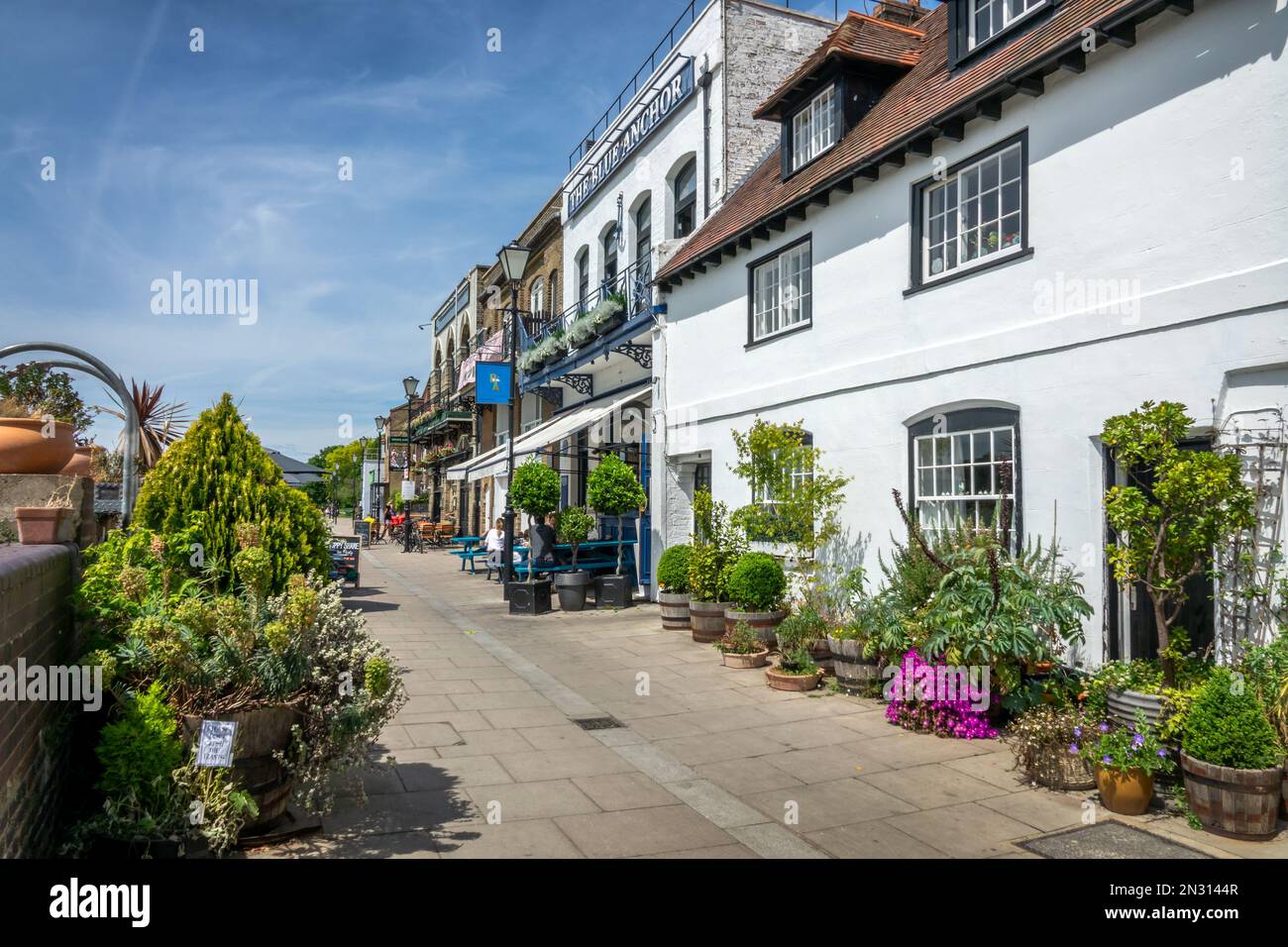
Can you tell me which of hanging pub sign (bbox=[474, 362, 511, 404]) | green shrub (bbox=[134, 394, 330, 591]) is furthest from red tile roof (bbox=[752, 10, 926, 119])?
hanging pub sign (bbox=[474, 362, 511, 404])

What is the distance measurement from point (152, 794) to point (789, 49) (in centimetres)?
1534

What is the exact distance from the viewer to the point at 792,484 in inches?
440

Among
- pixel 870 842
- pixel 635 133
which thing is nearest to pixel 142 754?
pixel 870 842

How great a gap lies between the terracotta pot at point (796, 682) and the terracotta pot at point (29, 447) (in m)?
6.21

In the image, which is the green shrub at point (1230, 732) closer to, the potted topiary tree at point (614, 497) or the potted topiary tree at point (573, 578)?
the potted topiary tree at point (614, 497)

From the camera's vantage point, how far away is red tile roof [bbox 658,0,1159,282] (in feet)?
24.6

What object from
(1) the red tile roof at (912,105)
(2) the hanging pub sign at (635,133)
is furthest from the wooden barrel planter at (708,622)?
(2) the hanging pub sign at (635,133)

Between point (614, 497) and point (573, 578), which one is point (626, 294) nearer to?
point (614, 497)

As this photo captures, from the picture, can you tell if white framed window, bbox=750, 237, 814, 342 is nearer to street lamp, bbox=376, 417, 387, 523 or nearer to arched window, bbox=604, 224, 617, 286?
arched window, bbox=604, 224, 617, 286

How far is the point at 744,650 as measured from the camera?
9.80m

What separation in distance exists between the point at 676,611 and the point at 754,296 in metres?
4.54
